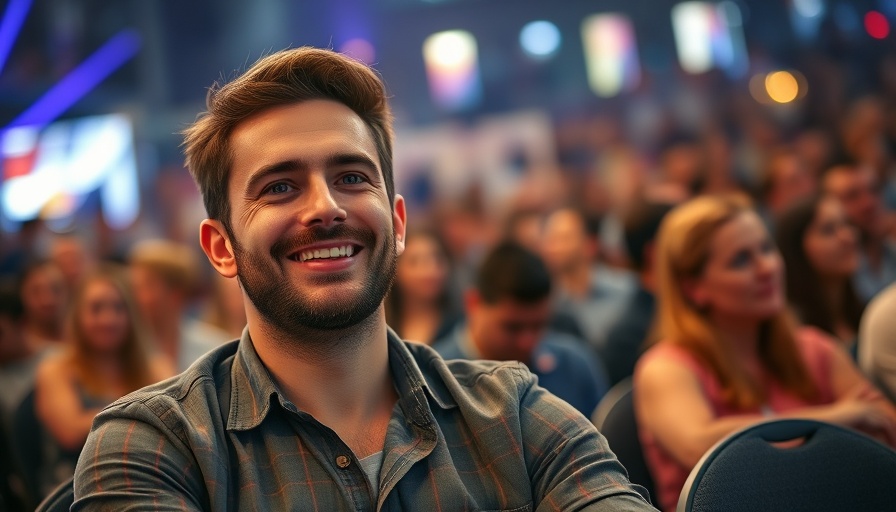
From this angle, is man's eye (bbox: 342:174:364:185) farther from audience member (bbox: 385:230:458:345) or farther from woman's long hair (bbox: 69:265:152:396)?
audience member (bbox: 385:230:458:345)

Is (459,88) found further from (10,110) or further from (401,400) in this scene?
(401,400)

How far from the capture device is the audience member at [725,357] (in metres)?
2.61

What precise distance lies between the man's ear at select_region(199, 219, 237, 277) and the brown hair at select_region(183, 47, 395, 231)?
0.02 m

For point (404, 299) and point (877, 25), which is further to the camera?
point (877, 25)

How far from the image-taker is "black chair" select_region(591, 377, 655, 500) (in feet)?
8.65

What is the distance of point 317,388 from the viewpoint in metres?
1.69

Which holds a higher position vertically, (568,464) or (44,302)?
(568,464)

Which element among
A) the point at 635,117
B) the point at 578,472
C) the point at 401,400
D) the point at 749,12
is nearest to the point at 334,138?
the point at 401,400

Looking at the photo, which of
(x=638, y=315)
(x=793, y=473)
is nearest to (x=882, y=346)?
(x=638, y=315)

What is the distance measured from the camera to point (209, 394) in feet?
5.32

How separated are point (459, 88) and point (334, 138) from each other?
9.64 meters

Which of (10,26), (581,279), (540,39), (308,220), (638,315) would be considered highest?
(10,26)

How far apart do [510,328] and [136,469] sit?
212 centimetres

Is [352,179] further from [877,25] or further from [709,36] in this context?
[709,36]
